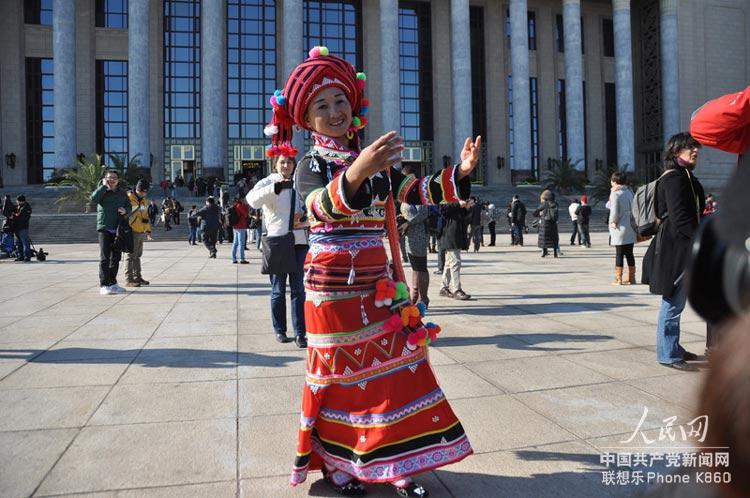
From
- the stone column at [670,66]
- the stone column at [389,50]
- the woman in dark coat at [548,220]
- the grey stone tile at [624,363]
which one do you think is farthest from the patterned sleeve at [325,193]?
the stone column at [670,66]

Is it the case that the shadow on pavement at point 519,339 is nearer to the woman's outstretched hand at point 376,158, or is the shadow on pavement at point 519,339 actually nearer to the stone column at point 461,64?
the woman's outstretched hand at point 376,158

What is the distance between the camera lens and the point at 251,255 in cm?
1619

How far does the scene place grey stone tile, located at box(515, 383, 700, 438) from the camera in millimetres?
3088

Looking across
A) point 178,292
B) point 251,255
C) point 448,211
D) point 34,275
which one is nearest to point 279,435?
point 448,211

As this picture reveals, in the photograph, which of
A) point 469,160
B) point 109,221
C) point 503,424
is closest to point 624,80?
point 109,221

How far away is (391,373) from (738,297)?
164 centimetres

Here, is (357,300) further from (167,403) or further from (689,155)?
(689,155)

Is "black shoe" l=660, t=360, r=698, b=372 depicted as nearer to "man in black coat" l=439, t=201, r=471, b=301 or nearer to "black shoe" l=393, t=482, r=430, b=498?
"black shoe" l=393, t=482, r=430, b=498

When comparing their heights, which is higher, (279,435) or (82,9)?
(82,9)

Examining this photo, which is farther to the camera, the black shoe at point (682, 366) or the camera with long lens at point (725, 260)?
the black shoe at point (682, 366)

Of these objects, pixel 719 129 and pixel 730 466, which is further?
pixel 719 129

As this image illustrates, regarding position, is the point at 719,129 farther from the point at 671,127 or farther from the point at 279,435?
the point at 671,127

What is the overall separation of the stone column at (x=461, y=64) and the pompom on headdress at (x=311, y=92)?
31368mm

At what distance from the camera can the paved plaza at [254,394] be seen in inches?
100
